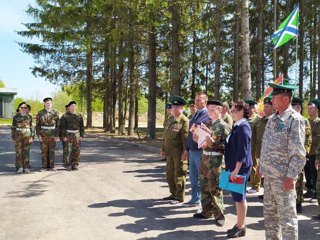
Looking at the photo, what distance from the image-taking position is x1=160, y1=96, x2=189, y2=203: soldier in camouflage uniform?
23.9ft

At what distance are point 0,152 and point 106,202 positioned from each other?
30.4ft

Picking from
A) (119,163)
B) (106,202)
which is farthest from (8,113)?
(106,202)

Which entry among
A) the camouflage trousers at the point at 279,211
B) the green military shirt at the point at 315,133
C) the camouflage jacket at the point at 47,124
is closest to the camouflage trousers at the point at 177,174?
the green military shirt at the point at 315,133

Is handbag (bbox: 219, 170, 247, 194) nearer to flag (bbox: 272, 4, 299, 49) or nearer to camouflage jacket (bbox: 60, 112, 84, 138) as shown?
camouflage jacket (bbox: 60, 112, 84, 138)

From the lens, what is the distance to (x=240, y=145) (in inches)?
205

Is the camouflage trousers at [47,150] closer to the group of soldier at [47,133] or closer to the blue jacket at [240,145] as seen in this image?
the group of soldier at [47,133]

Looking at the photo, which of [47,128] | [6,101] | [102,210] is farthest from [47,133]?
[6,101]

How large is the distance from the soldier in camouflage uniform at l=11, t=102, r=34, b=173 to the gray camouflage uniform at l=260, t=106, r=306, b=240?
7.89m

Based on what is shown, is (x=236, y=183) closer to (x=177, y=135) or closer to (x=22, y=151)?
(x=177, y=135)

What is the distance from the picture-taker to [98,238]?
17.4ft

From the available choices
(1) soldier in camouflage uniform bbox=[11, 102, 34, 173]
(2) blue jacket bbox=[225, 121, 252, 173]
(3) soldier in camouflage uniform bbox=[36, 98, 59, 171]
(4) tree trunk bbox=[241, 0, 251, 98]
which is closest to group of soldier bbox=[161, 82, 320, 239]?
(2) blue jacket bbox=[225, 121, 252, 173]

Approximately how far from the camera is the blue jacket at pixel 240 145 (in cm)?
518

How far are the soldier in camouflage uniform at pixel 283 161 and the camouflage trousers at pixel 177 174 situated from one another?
2.92 m

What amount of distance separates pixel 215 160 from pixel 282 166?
1.69 meters
